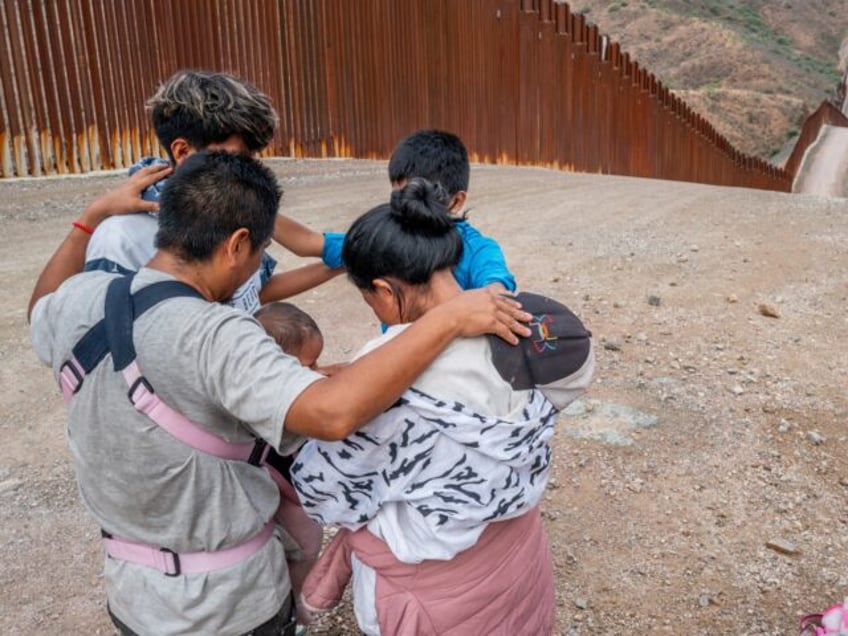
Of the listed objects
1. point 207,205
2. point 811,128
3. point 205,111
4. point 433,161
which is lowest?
point 811,128

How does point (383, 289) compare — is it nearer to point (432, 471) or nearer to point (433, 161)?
point (432, 471)

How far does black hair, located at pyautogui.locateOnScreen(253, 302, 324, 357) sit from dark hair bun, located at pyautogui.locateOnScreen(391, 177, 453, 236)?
0.54 m

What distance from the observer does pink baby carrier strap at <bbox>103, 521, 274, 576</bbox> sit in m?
1.66

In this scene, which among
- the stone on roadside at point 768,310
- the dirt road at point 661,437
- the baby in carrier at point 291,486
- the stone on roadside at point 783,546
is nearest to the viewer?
the baby in carrier at point 291,486

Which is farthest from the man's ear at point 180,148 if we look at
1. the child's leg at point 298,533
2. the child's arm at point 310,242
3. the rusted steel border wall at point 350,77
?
the rusted steel border wall at point 350,77


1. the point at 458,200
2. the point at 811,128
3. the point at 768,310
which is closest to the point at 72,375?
the point at 458,200

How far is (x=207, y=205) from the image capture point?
158 centimetres

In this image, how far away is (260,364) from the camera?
1.43 m

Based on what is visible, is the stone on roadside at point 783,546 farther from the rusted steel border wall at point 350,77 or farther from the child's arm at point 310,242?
→ the rusted steel border wall at point 350,77

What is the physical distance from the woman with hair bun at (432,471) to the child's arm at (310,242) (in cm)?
88

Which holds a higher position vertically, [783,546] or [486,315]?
[486,315]

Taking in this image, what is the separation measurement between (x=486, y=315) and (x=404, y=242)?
0.26m

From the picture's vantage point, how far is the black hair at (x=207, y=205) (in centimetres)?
158

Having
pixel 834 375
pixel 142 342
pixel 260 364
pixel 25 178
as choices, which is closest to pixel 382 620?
pixel 260 364
